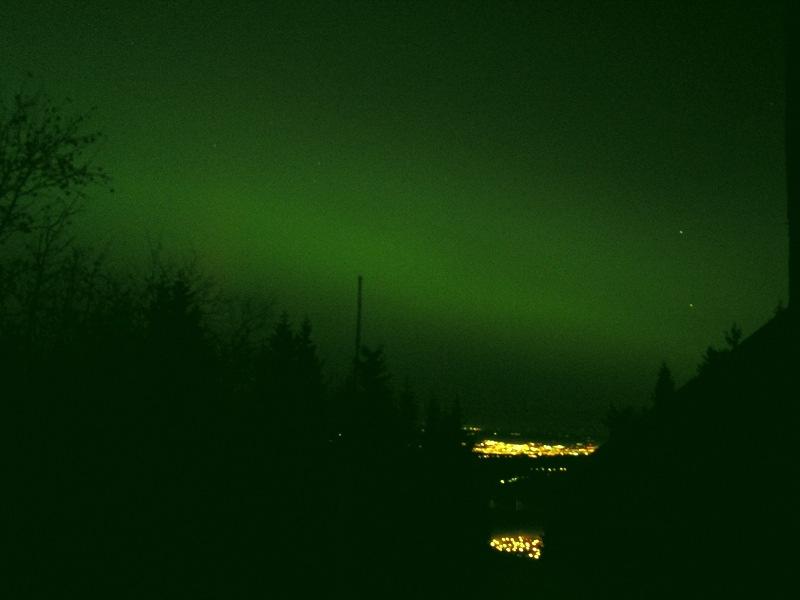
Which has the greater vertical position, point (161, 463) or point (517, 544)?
point (161, 463)

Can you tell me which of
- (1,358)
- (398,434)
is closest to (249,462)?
(1,358)

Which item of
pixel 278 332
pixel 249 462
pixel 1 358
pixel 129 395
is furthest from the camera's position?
pixel 278 332

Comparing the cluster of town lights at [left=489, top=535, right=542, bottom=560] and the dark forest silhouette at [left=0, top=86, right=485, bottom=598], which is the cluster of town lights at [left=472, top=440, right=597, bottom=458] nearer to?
the cluster of town lights at [left=489, top=535, right=542, bottom=560]

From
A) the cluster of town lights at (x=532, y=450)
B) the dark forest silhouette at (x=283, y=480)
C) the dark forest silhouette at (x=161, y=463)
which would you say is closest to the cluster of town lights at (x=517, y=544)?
the cluster of town lights at (x=532, y=450)

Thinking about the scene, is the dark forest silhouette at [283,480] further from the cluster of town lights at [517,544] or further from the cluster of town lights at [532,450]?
the cluster of town lights at [532,450]

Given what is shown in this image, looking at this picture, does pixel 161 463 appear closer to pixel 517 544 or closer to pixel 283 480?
pixel 283 480

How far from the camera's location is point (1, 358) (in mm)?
9789

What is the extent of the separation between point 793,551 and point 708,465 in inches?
24.9

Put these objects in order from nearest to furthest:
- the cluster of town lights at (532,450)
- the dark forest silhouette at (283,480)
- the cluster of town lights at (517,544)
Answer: the dark forest silhouette at (283,480) → the cluster of town lights at (517,544) → the cluster of town lights at (532,450)

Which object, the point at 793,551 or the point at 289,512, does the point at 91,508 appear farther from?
the point at 793,551

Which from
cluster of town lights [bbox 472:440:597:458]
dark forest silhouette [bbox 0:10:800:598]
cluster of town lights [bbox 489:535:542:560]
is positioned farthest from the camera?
cluster of town lights [bbox 472:440:597:458]

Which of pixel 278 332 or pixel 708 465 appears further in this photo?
pixel 278 332

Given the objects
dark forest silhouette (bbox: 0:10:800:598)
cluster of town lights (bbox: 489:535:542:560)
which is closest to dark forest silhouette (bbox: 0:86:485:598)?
dark forest silhouette (bbox: 0:10:800:598)

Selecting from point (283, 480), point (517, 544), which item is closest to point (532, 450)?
point (517, 544)
